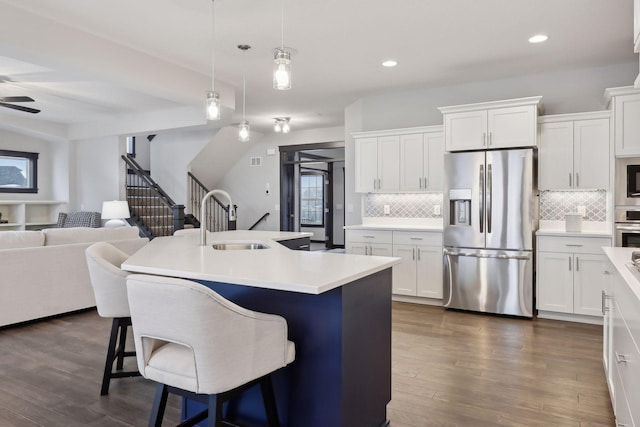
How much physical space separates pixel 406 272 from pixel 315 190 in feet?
22.5

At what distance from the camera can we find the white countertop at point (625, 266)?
178cm

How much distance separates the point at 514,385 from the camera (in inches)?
118

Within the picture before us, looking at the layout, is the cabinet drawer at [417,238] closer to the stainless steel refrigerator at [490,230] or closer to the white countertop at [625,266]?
the stainless steel refrigerator at [490,230]

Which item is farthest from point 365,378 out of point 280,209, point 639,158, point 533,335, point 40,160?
point 40,160

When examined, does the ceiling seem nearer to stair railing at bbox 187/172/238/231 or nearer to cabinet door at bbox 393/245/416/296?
cabinet door at bbox 393/245/416/296

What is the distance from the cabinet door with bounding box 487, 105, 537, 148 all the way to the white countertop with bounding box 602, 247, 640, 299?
204 centimetres

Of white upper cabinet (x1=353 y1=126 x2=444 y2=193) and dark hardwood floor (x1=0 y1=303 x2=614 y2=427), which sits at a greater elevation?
white upper cabinet (x1=353 y1=126 x2=444 y2=193)

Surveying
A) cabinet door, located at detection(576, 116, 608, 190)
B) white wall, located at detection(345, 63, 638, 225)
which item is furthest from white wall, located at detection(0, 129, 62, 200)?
cabinet door, located at detection(576, 116, 608, 190)

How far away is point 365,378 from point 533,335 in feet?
8.97

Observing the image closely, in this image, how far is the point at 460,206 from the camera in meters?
5.05

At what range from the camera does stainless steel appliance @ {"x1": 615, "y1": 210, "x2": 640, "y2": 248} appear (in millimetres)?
4211

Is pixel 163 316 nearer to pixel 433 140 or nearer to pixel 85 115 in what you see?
pixel 433 140

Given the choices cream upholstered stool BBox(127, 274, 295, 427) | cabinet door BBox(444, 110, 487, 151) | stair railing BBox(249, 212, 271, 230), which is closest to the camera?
cream upholstered stool BBox(127, 274, 295, 427)

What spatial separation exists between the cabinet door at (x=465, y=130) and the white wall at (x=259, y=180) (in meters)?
4.33
